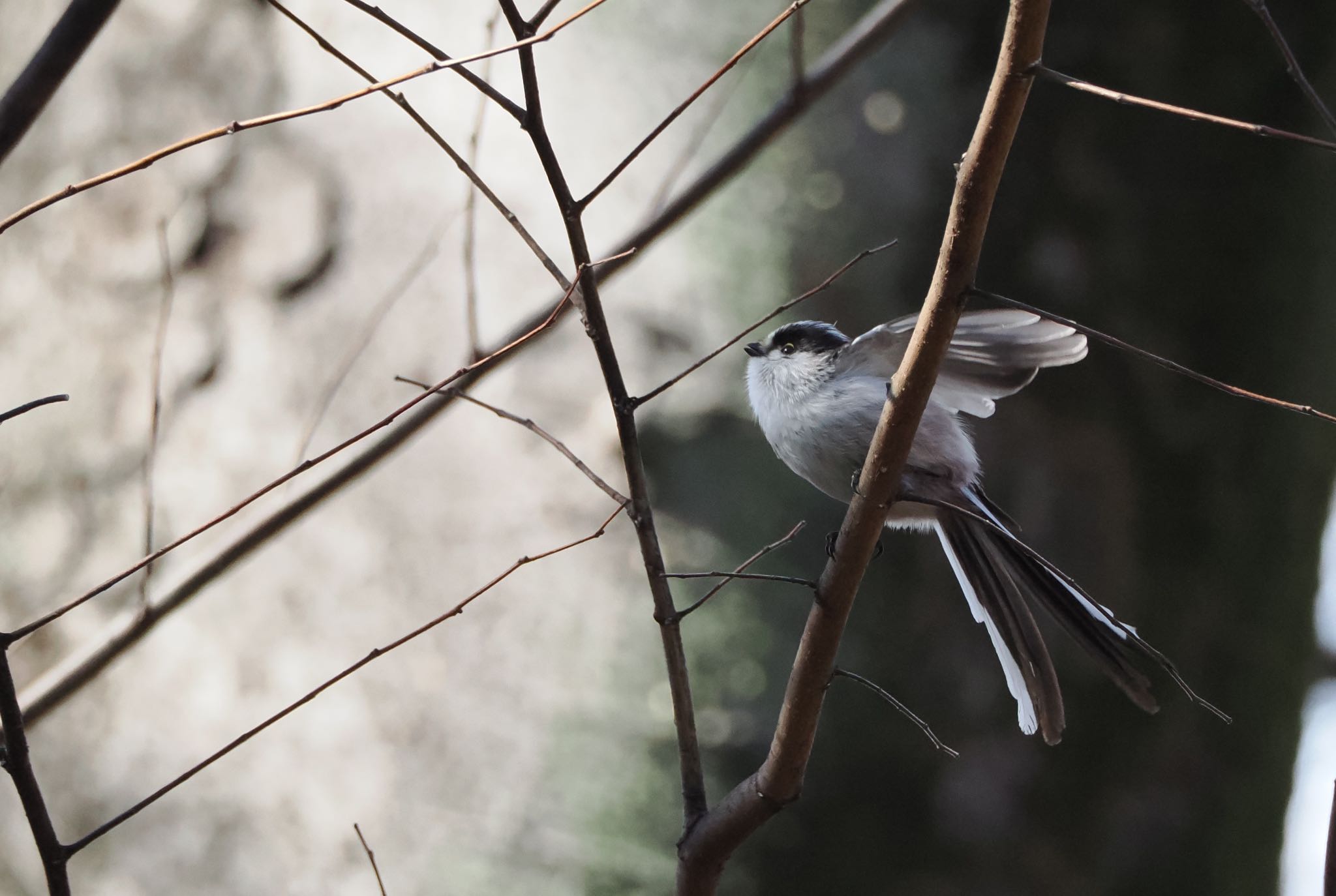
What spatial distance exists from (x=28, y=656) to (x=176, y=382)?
50 cm

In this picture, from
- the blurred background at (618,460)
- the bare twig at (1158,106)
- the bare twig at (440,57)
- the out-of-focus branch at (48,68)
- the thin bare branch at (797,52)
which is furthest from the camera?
the blurred background at (618,460)

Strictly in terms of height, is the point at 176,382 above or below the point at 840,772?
above

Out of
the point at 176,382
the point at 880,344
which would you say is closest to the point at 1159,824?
the point at 880,344

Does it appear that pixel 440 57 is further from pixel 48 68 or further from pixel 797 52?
pixel 797 52

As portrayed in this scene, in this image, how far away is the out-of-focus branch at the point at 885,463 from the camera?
0.59 metres

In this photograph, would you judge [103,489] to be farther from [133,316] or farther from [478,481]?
[478,481]

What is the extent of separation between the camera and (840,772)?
1403 millimetres

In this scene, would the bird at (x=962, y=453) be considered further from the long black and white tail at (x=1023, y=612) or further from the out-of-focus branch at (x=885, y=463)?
the out-of-focus branch at (x=885, y=463)

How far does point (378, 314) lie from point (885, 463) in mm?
1026

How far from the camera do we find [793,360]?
1373mm

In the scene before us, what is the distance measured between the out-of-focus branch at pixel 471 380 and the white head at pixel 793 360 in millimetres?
224

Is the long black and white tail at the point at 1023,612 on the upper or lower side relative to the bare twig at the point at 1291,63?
lower

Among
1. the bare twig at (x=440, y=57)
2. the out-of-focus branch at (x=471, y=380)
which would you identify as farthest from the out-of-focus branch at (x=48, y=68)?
the out-of-focus branch at (x=471, y=380)

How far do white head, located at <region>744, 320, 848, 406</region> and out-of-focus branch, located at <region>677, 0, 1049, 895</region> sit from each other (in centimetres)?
56
